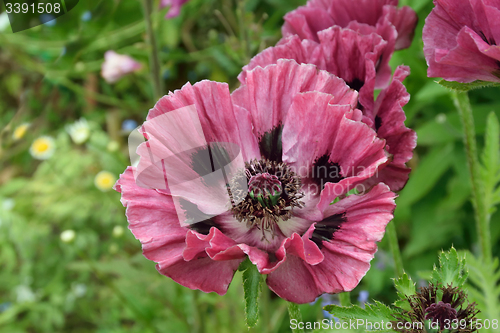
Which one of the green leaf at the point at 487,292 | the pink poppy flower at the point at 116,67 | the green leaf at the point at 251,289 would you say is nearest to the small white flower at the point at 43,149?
the pink poppy flower at the point at 116,67

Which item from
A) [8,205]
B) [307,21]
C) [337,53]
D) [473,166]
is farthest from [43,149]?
[473,166]

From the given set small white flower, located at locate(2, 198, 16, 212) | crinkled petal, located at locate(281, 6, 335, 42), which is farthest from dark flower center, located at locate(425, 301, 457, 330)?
small white flower, located at locate(2, 198, 16, 212)

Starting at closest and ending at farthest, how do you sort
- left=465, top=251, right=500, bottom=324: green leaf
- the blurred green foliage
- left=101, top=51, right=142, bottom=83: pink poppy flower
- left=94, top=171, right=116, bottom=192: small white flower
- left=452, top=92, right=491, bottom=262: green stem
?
left=465, top=251, right=500, bottom=324: green leaf → left=452, top=92, right=491, bottom=262: green stem → the blurred green foliage → left=94, top=171, right=116, bottom=192: small white flower → left=101, top=51, right=142, bottom=83: pink poppy flower

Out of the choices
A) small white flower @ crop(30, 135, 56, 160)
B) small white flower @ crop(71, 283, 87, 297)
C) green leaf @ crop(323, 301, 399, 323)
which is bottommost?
small white flower @ crop(71, 283, 87, 297)

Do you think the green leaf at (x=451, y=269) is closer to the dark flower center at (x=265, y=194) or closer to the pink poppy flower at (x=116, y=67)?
the dark flower center at (x=265, y=194)

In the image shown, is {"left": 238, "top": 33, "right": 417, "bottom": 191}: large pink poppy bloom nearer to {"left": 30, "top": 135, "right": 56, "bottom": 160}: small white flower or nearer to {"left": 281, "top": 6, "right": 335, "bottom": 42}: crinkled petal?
{"left": 281, "top": 6, "right": 335, "bottom": 42}: crinkled petal

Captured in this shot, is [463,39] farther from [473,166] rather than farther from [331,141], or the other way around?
[473,166]
